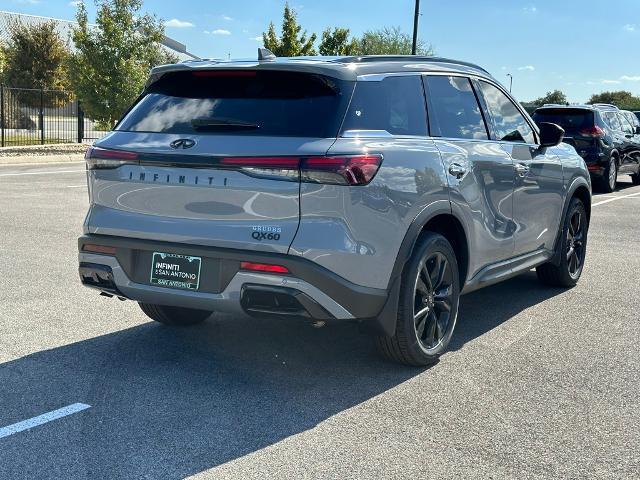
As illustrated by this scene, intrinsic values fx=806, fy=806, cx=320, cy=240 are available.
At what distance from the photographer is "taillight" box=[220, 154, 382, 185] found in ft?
13.5

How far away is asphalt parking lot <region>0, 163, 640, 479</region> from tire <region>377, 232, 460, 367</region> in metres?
0.15

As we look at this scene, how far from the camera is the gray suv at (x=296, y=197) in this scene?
4.15m

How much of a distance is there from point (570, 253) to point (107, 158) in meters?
4.42

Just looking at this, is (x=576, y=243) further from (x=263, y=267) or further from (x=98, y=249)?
(x=98, y=249)

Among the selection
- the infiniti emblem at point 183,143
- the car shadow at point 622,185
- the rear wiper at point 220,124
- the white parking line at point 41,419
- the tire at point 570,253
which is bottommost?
the white parking line at point 41,419

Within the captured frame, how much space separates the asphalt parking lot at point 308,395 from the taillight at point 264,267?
0.71 metres

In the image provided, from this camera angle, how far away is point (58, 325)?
564cm

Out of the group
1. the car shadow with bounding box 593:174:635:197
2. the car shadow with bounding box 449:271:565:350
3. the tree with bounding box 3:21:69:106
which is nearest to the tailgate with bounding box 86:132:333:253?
the car shadow with bounding box 449:271:565:350

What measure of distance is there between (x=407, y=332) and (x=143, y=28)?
→ 23.8 m

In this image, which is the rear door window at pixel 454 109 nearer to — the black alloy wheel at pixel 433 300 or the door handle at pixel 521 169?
the door handle at pixel 521 169

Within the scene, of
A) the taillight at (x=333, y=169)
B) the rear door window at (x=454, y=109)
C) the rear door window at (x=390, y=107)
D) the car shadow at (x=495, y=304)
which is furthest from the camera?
the car shadow at (x=495, y=304)

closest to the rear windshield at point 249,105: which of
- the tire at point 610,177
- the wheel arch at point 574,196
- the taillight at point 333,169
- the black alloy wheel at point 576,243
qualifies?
the taillight at point 333,169

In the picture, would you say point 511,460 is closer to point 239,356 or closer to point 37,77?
point 239,356

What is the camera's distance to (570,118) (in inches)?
669
